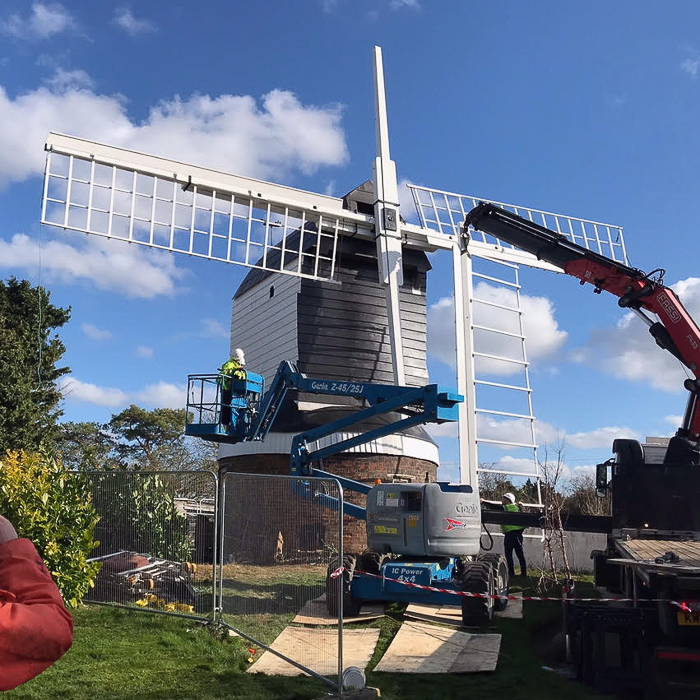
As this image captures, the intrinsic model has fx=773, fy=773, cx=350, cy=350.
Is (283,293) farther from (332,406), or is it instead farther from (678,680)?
(678,680)

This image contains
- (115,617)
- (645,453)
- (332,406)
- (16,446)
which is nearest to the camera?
(115,617)

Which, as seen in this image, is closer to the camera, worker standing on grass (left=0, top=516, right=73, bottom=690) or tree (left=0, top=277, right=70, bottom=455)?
worker standing on grass (left=0, top=516, right=73, bottom=690)

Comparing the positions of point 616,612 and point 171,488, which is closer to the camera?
point 616,612

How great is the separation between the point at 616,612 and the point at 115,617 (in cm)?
575

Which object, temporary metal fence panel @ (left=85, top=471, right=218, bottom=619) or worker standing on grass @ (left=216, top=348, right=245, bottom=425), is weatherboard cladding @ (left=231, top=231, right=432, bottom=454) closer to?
worker standing on grass @ (left=216, top=348, right=245, bottom=425)

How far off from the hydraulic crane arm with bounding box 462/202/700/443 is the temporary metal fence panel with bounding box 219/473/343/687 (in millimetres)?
6768

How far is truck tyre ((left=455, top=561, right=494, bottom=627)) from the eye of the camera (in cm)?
1005

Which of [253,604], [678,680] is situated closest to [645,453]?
[678,680]

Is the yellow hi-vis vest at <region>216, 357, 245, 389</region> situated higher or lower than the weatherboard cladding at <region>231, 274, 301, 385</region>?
lower

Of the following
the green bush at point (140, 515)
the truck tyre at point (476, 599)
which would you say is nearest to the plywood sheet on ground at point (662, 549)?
the truck tyre at point (476, 599)

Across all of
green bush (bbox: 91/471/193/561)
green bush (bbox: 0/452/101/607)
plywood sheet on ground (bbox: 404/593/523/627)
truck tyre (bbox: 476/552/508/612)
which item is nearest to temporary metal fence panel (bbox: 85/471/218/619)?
green bush (bbox: 91/471/193/561)

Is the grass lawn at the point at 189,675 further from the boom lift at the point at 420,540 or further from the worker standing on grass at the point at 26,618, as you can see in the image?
the worker standing on grass at the point at 26,618

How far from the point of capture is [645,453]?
12.0m

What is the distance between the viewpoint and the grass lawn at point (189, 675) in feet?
21.1
